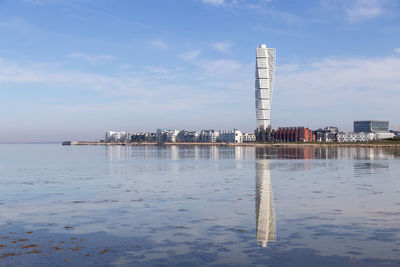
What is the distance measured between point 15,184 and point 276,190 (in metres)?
19.2

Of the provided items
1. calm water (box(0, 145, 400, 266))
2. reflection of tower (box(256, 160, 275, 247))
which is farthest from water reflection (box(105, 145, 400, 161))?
calm water (box(0, 145, 400, 266))

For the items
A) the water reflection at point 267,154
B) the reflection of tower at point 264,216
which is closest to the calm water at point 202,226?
the reflection of tower at point 264,216

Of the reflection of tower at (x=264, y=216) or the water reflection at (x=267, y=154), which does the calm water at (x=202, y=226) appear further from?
the water reflection at (x=267, y=154)

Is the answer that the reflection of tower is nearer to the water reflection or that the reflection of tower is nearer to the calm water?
the calm water

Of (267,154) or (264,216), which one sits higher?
(264,216)

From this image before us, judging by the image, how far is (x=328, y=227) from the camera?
48.0 ft

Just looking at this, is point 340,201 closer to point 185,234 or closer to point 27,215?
point 185,234

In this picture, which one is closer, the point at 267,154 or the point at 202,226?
the point at 202,226

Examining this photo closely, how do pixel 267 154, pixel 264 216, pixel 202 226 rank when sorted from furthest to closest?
pixel 267 154 < pixel 264 216 < pixel 202 226

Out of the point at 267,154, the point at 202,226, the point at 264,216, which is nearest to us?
the point at 202,226

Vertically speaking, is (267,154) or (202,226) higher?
(202,226)

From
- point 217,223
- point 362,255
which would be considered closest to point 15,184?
point 217,223

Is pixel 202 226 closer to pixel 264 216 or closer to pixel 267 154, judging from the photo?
pixel 264 216

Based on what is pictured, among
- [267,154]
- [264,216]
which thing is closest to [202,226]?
[264,216]
